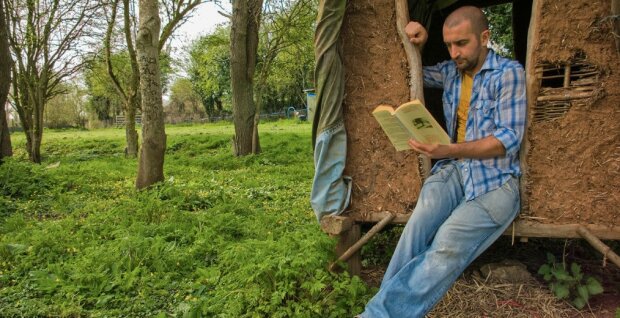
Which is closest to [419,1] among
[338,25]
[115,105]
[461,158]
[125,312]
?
→ [338,25]

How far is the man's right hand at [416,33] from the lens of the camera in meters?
3.75

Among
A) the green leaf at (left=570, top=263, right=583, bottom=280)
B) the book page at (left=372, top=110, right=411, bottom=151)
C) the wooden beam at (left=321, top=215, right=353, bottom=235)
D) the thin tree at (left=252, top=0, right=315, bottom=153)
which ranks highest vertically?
the thin tree at (left=252, top=0, right=315, bottom=153)

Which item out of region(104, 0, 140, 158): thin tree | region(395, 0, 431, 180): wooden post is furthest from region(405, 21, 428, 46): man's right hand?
region(104, 0, 140, 158): thin tree

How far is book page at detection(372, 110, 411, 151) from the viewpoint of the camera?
322cm

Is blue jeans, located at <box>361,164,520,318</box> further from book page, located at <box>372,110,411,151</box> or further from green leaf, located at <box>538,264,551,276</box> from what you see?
green leaf, located at <box>538,264,551,276</box>

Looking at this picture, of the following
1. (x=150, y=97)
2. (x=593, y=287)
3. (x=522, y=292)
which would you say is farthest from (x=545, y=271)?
(x=150, y=97)

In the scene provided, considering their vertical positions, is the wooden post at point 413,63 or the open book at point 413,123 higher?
the wooden post at point 413,63

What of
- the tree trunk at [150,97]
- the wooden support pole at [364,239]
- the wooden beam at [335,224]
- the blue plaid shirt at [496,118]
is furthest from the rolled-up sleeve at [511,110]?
the tree trunk at [150,97]

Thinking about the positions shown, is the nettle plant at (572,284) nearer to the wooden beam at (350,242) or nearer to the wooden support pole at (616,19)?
the wooden beam at (350,242)

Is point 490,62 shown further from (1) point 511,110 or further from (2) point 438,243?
(2) point 438,243

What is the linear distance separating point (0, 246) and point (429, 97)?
4.72 metres

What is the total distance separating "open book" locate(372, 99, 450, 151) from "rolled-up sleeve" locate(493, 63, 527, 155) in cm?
40

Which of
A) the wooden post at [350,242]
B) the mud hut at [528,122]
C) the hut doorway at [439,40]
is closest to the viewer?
the mud hut at [528,122]

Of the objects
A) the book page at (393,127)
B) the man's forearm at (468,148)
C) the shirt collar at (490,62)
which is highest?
the shirt collar at (490,62)
